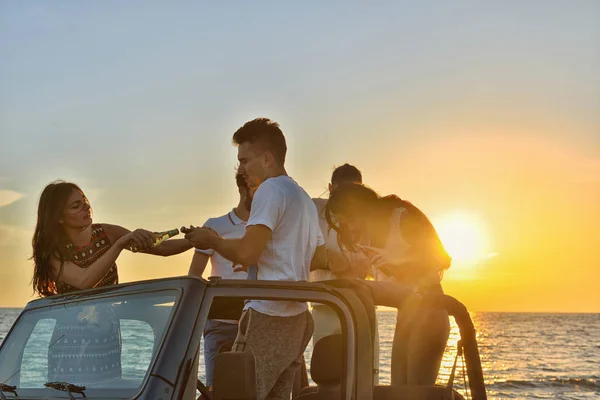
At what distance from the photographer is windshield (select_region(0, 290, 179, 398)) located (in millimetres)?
3951

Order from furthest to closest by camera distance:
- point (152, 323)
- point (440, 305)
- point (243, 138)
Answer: point (243, 138) < point (440, 305) < point (152, 323)

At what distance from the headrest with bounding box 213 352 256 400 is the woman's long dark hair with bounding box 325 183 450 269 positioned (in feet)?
5.68

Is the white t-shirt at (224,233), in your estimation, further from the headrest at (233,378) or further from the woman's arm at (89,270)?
the headrest at (233,378)


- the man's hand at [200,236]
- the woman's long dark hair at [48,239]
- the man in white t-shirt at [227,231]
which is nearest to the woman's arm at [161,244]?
the woman's long dark hair at [48,239]

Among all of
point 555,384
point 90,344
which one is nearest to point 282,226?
point 90,344

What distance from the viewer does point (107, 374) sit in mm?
4125

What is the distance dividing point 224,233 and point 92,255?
1.62 metres

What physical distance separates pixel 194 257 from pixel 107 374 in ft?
9.89

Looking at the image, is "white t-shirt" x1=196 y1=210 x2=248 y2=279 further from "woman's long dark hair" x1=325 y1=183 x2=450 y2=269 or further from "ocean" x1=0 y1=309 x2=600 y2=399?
"ocean" x1=0 y1=309 x2=600 y2=399

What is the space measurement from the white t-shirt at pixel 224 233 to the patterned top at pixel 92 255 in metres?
1.25

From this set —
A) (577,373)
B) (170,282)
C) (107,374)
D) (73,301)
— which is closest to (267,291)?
(170,282)

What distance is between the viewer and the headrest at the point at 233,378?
355 centimetres

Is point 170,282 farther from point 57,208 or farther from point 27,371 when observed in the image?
point 57,208

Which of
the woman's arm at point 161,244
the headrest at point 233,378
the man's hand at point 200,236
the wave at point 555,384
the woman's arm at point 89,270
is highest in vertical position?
the wave at point 555,384
